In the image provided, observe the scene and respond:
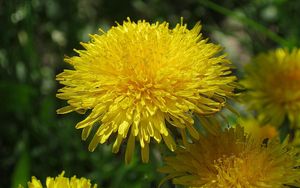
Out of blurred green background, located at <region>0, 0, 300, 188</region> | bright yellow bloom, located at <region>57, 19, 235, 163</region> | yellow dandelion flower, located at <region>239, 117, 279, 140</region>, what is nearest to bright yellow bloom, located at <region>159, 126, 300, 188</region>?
bright yellow bloom, located at <region>57, 19, 235, 163</region>

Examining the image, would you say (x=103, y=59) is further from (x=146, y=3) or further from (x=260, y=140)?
(x=146, y=3)

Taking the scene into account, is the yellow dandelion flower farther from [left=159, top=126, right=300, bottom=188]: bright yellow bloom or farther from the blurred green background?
[left=159, top=126, right=300, bottom=188]: bright yellow bloom

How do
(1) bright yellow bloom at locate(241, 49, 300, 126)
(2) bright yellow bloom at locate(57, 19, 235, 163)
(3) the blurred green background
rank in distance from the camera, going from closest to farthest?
(2) bright yellow bloom at locate(57, 19, 235, 163) → (1) bright yellow bloom at locate(241, 49, 300, 126) → (3) the blurred green background

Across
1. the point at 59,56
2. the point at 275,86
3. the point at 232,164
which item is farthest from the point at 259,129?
the point at 59,56

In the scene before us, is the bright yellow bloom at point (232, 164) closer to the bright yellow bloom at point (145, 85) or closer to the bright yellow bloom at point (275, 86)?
the bright yellow bloom at point (145, 85)

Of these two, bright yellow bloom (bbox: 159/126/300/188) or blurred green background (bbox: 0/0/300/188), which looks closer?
bright yellow bloom (bbox: 159/126/300/188)

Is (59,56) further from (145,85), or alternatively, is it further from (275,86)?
(145,85)

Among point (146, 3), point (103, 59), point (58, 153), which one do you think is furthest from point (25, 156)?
point (146, 3)

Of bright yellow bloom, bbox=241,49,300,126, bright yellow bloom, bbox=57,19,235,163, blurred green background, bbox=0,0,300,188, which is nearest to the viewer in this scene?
bright yellow bloom, bbox=57,19,235,163
